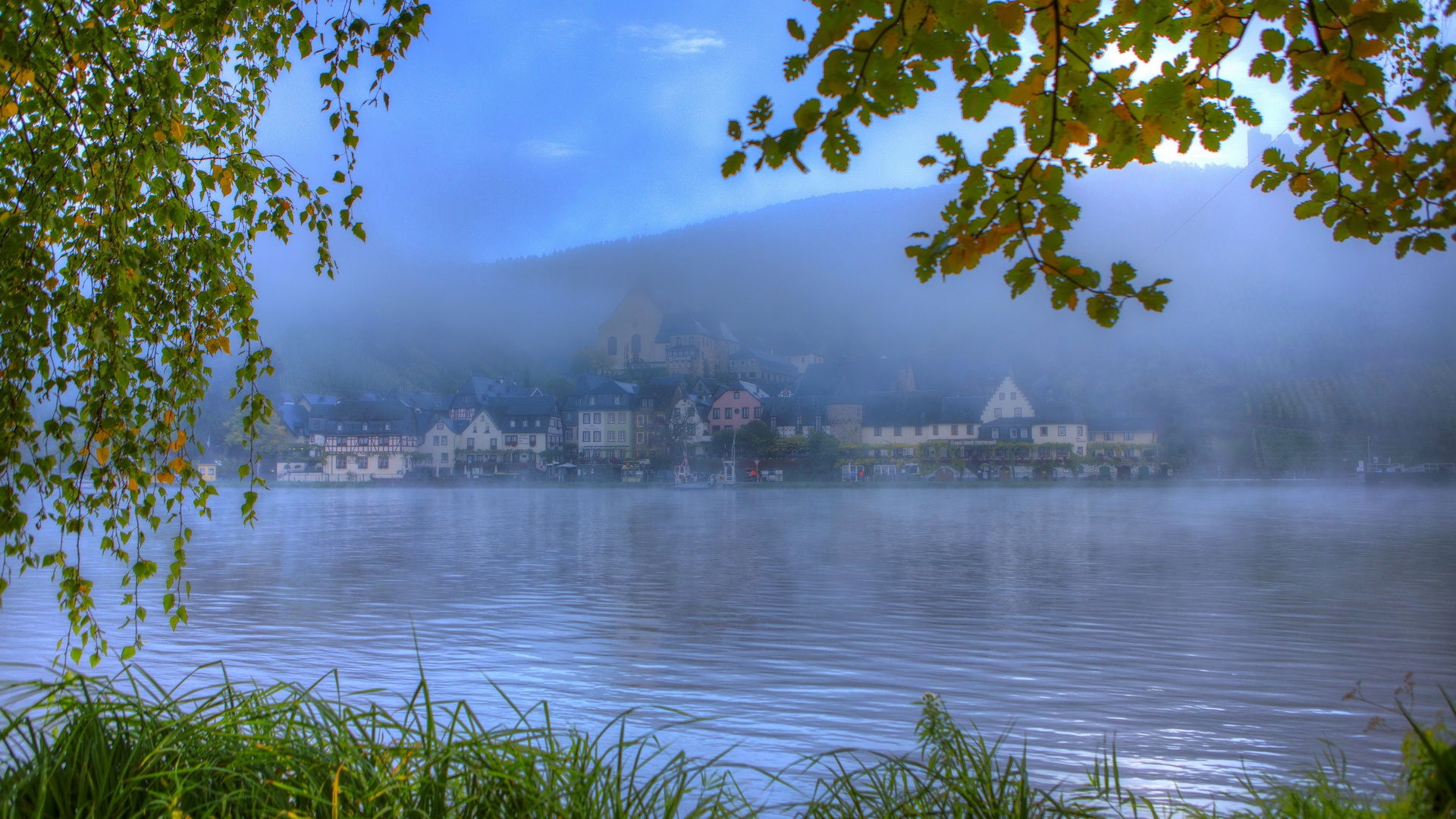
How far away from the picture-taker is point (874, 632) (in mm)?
7641

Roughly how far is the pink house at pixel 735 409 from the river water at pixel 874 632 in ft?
118

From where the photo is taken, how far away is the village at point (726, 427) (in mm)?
51750

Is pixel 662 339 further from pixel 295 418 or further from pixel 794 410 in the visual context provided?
pixel 295 418

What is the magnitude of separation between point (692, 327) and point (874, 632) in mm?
61816

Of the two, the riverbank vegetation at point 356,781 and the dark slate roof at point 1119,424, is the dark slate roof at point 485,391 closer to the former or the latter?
the dark slate roof at point 1119,424

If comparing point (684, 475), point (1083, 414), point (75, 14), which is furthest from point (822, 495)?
point (75, 14)

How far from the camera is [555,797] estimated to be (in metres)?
1.79

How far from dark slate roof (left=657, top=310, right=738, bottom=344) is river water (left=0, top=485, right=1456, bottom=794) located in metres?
50.2

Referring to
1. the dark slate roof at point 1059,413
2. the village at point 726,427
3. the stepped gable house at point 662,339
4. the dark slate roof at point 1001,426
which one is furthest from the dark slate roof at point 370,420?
the dark slate roof at point 1059,413

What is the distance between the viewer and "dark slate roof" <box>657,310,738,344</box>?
68.9 m

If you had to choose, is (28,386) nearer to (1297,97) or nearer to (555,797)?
(555,797)

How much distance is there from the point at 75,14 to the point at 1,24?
0.50 m

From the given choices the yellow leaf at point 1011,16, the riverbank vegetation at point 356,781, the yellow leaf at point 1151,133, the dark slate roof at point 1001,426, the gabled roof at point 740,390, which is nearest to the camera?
the yellow leaf at point 1011,16

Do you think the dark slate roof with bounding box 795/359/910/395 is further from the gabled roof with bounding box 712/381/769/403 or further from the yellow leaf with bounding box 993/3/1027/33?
the yellow leaf with bounding box 993/3/1027/33
